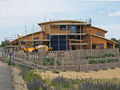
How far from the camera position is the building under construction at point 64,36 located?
34531 millimetres

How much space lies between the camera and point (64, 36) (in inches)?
1389

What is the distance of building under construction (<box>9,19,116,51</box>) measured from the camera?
113 feet

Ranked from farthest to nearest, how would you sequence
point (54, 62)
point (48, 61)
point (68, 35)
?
point (68, 35) → point (48, 61) → point (54, 62)

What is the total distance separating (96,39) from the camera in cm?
3584

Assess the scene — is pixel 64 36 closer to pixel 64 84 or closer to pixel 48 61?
pixel 48 61

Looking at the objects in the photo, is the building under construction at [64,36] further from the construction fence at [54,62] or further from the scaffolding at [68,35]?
the construction fence at [54,62]

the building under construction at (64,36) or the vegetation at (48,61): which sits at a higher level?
the building under construction at (64,36)

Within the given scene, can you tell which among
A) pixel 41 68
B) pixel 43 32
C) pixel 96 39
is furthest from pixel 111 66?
pixel 43 32

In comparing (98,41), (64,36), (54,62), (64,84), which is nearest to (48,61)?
(54,62)

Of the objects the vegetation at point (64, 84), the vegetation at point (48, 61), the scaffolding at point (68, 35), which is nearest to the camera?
the vegetation at point (64, 84)

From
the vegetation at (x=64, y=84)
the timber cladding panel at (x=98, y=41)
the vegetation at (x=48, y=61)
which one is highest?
the timber cladding panel at (x=98, y=41)

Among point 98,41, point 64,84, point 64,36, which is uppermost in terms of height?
point 64,36

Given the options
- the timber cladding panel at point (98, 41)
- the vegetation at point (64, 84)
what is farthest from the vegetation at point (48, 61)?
the timber cladding panel at point (98, 41)

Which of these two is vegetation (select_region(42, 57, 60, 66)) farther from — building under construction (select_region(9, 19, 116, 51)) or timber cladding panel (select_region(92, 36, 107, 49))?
timber cladding panel (select_region(92, 36, 107, 49))
